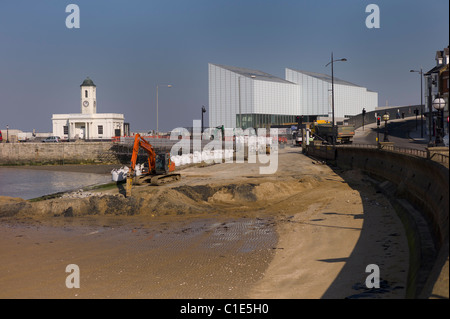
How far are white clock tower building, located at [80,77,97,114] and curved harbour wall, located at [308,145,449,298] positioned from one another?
108183mm

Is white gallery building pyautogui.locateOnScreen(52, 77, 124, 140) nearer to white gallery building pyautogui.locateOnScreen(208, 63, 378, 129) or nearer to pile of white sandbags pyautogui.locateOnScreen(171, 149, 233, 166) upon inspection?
white gallery building pyautogui.locateOnScreen(208, 63, 378, 129)

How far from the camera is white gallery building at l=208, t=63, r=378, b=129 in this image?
10306 centimetres

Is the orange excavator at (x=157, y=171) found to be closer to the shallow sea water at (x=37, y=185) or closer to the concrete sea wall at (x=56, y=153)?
the shallow sea water at (x=37, y=185)

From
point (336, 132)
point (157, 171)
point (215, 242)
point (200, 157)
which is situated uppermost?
point (336, 132)

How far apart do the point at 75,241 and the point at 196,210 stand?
7.21 m

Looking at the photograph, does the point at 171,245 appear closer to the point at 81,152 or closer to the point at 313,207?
the point at 313,207

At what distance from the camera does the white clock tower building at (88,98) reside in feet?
414

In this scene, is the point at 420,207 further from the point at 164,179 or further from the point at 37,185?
the point at 37,185

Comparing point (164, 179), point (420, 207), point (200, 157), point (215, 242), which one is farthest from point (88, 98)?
point (420, 207)

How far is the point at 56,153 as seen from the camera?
86.6 metres

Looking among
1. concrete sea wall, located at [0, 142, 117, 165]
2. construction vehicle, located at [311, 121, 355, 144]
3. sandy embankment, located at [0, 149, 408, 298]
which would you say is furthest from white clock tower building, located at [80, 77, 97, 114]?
sandy embankment, located at [0, 149, 408, 298]

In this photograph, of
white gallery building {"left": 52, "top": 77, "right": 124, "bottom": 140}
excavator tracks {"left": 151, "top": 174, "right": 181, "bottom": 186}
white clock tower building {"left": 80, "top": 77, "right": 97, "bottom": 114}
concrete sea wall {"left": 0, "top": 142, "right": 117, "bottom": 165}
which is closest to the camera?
excavator tracks {"left": 151, "top": 174, "right": 181, "bottom": 186}

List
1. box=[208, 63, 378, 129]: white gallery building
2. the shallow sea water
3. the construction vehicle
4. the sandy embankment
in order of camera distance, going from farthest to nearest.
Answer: box=[208, 63, 378, 129]: white gallery building
the construction vehicle
the shallow sea water
the sandy embankment

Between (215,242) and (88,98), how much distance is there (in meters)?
116
